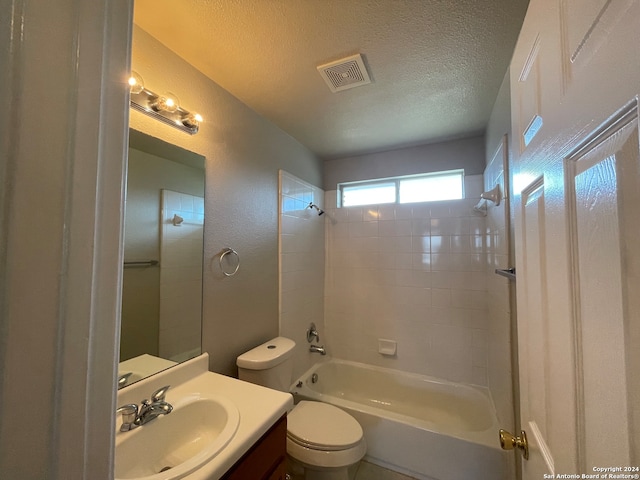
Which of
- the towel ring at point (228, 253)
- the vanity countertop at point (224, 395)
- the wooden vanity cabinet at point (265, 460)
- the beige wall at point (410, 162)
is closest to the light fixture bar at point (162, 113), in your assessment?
the towel ring at point (228, 253)

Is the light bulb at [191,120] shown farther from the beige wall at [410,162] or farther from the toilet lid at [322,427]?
the toilet lid at [322,427]

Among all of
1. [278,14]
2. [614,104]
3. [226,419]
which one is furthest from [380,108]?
[226,419]

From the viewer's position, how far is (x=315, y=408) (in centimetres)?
166

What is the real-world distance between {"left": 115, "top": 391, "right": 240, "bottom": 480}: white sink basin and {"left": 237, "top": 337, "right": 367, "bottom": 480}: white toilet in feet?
1.38

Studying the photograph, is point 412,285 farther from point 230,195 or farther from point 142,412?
point 142,412

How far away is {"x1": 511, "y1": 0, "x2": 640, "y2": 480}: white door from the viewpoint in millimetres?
316

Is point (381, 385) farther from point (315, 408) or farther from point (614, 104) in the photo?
point (614, 104)

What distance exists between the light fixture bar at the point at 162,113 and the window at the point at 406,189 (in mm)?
1661

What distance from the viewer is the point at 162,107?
1.13 m

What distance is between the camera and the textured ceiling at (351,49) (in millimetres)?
1021

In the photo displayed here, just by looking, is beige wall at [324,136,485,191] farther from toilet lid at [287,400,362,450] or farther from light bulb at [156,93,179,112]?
toilet lid at [287,400,362,450]

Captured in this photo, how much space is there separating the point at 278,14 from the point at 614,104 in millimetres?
1165

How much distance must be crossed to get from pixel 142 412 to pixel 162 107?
Result: 1.23m

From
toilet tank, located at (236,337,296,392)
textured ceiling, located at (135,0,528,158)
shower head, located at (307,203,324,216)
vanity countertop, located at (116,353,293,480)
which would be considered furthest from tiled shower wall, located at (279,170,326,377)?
vanity countertop, located at (116,353,293,480)
